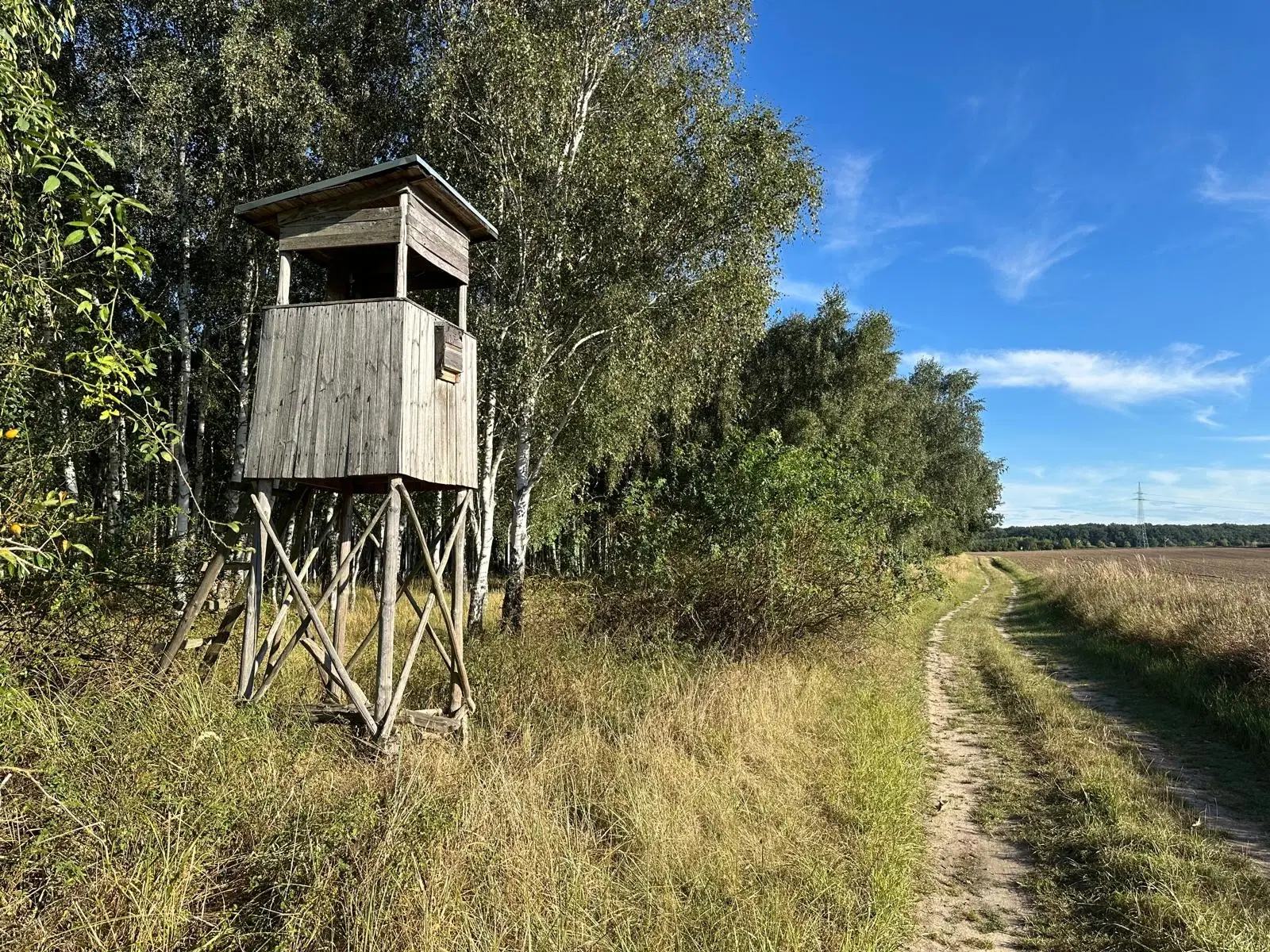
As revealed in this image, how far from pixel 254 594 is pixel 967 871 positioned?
622 cm

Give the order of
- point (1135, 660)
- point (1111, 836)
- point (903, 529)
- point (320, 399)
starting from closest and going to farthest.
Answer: point (1111, 836)
point (320, 399)
point (1135, 660)
point (903, 529)

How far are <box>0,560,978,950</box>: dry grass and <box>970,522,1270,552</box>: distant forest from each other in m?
112

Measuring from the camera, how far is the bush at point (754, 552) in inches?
438

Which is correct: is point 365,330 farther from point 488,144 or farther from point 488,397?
point 488,144

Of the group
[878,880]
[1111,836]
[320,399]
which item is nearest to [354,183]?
Answer: [320,399]

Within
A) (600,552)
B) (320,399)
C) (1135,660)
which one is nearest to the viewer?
(320,399)

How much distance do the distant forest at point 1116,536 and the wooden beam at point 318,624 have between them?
113454 millimetres

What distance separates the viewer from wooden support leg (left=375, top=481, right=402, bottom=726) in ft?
20.6

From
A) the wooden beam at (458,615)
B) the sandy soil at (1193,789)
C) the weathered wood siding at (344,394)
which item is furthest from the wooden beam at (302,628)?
the sandy soil at (1193,789)

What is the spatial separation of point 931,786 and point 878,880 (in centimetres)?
259

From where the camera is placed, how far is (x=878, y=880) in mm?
4555

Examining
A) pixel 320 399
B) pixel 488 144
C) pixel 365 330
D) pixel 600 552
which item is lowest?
pixel 600 552

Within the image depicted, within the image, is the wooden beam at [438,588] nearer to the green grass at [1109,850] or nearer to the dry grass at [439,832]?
the dry grass at [439,832]

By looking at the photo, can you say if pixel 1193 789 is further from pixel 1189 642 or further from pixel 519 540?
pixel 519 540
